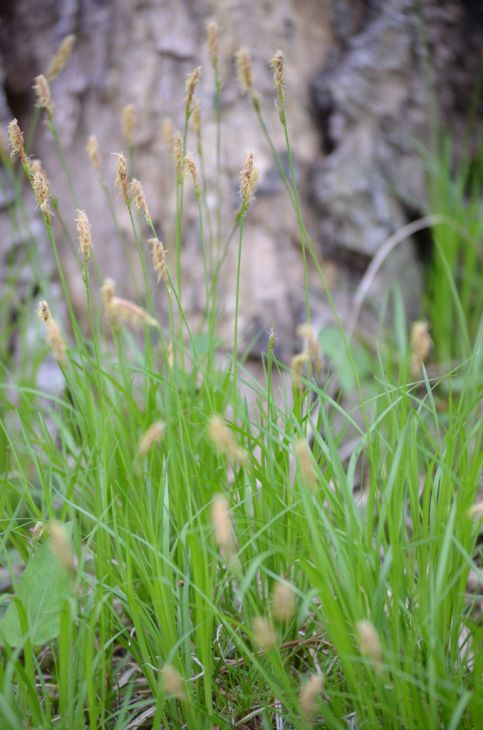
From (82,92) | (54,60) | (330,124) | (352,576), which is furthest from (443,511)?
(82,92)

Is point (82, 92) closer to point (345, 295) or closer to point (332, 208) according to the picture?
point (332, 208)

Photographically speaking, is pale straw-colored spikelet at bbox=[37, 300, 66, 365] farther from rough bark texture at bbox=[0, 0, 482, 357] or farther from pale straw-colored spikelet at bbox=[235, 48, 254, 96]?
rough bark texture at bbox=[0, 0, 482, 357]

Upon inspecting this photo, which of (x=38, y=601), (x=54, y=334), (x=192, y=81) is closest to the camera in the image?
(x=54, y=334)

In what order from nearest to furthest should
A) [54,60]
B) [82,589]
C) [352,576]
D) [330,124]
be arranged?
[352,576]
[82,589]
[54,60]
[330,124]

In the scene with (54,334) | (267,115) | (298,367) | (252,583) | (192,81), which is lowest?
(252,583)

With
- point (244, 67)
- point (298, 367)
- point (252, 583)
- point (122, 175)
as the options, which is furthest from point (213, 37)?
point (252, 583)

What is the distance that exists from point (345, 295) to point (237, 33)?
2.62 ft

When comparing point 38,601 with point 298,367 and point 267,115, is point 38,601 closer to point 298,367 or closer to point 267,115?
point 298,367

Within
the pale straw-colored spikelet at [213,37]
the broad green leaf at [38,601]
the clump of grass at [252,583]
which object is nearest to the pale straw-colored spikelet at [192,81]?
the clump of grass at [252,583]

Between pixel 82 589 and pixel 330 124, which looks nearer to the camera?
pixel 82 589

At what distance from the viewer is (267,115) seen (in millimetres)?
2033

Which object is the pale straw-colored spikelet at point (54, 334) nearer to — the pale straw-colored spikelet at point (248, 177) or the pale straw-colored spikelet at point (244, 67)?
the pale straw-colored spikelet at point (248, 177)

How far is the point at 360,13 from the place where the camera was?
7.18ft

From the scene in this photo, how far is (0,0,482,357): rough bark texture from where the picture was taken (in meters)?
2.01
